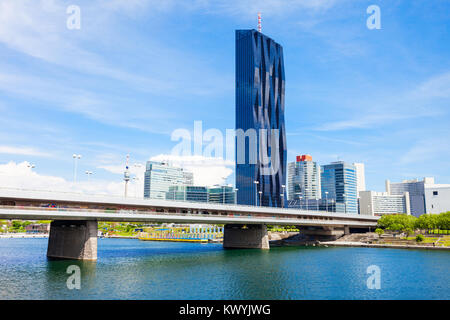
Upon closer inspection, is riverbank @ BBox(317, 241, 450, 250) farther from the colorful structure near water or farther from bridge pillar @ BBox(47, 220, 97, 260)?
bridge pillar @ BBox(47, 220, 97, 260)

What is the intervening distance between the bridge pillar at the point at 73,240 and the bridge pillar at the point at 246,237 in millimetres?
54718

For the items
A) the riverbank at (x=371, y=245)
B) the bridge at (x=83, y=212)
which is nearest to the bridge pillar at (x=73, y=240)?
the bridge at (x=83, y=212)

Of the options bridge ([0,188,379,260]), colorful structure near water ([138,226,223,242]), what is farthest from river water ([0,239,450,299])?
colorful structure near water ([138,226,223,242])

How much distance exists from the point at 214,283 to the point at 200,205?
135 feet

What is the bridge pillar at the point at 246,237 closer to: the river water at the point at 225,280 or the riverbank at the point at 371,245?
the riverbank at the point at 371,245

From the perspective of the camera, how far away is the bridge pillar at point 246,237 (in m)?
112

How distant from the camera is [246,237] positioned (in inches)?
4532

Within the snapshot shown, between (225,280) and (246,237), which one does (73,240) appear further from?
(246,237)

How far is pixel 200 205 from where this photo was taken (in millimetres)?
90438

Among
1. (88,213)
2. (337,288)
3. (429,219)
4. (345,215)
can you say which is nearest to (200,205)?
(88,213)

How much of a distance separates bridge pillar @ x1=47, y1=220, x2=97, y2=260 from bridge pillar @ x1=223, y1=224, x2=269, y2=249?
180ft

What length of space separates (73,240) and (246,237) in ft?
187

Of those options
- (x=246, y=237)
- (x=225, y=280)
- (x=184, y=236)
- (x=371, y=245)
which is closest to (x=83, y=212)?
(x=225, y=280)
